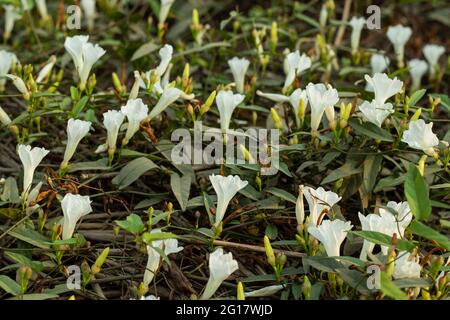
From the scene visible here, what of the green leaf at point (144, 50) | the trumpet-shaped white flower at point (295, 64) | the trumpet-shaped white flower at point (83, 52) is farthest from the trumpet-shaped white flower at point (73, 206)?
the green leaf at point (144, 50)

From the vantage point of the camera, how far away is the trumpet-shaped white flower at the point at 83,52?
6.95 ft

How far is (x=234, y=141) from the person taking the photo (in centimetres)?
212

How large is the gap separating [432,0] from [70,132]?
6.37 ft

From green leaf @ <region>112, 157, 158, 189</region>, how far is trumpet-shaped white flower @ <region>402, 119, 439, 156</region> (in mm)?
621

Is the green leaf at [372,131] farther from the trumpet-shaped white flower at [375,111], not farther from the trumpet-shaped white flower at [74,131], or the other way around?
the trumpet-shaped white flower at [74,131]

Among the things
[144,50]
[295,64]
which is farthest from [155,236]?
[144,50]

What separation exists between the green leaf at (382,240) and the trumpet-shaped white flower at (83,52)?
2.95ft

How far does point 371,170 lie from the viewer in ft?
6.49

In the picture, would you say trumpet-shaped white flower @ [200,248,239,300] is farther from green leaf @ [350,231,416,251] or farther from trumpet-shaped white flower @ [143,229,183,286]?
green leaf @ [350,231,416,251]

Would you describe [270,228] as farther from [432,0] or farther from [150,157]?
[432,0]

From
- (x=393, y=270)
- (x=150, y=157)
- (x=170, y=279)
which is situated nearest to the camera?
(x=393, y=270)

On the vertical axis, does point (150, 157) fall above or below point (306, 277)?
above

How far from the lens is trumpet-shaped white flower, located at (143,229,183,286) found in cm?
165
